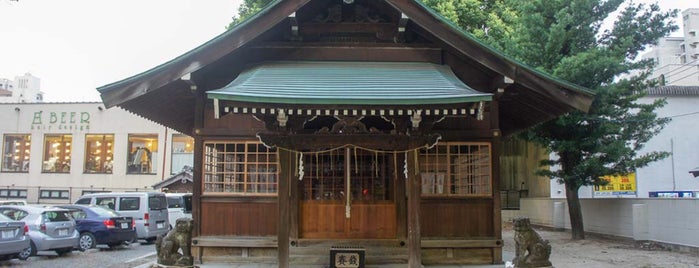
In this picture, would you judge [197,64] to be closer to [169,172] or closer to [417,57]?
[417,57]

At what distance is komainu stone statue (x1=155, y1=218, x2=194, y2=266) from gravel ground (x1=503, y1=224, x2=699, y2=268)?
7.42 meters

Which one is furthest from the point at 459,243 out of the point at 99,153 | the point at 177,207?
the point at 99,153

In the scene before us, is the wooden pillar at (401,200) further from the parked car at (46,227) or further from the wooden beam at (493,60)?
the parked car at (46,227)

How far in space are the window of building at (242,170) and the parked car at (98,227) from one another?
21.6 ft

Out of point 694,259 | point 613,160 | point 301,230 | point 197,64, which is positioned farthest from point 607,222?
point 197,64

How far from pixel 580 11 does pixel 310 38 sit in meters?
8.61

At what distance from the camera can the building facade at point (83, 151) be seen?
30.4 m

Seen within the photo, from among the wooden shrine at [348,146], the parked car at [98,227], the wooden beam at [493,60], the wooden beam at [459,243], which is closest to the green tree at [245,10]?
the parked car at [98,227]

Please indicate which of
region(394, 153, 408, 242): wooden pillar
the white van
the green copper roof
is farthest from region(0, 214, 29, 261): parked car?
region(394, 153, 408, 242): wooden pillar

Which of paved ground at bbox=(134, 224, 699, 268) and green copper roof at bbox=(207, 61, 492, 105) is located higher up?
green copper roof at bbox=(207, 61, 492, 105)

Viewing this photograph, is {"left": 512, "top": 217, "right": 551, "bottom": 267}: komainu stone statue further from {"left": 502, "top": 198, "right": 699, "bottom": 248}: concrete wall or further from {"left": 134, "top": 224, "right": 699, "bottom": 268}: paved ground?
{"left": 502, "top": 198, "right": 699, "bottom": 248}: concrete wall

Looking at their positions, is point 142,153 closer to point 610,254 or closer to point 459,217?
point 459,217

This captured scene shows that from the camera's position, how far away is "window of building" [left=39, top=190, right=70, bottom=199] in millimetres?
30516

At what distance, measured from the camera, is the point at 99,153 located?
30797 mm
